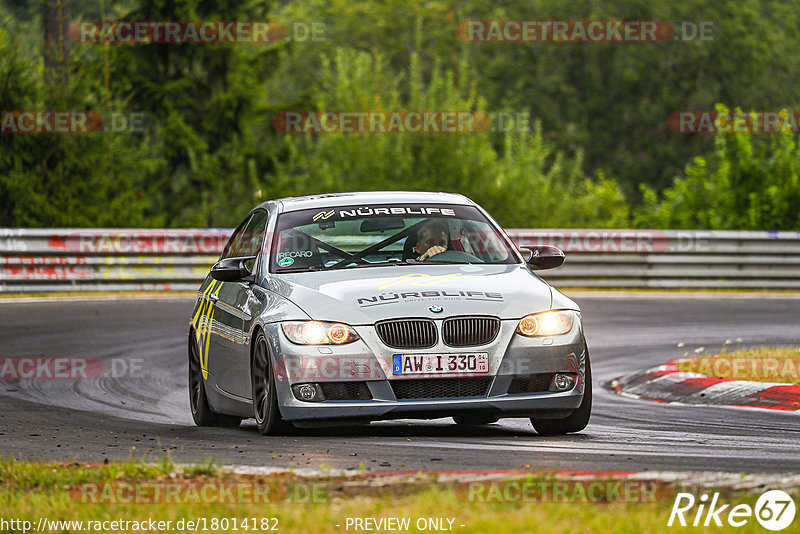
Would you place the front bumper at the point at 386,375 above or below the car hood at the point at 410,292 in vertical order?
below

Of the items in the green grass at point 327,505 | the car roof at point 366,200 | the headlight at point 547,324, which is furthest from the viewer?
the car roof at point 366,200

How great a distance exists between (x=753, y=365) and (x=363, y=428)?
4.18 meters

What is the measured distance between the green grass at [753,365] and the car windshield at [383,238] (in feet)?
9.23

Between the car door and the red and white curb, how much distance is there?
11.9 feet

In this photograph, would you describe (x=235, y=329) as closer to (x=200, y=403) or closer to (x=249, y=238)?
(x=200, y=403)

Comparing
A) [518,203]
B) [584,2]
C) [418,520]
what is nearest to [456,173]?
[518,203]

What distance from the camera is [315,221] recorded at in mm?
9938

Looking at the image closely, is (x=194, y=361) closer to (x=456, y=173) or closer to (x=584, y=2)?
(x=456, y=173)

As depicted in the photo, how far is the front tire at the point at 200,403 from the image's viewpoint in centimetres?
1040

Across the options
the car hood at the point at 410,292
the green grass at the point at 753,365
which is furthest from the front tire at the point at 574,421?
the green grass at the point at 753,365

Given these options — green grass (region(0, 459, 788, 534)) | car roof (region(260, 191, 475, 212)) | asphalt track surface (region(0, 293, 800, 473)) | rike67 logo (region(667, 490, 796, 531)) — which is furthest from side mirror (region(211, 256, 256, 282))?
rike67 logo (region(667, 490, 796, 531))

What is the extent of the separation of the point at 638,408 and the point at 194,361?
3.28 metres

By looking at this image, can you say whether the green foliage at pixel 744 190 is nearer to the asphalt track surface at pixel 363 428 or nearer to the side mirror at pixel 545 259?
the asphalt track surface at pixel 363 428

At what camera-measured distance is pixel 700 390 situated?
38.1 ft
